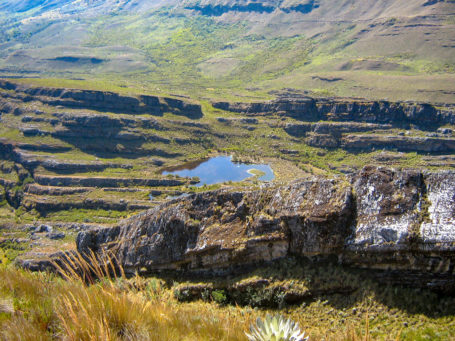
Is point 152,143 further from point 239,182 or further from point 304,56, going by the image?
point 304,56

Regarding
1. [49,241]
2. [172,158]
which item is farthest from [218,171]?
[49,241]

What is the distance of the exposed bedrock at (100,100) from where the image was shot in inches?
3147

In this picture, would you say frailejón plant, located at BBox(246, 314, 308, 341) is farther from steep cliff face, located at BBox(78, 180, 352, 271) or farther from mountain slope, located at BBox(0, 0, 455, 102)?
mountain slope, located at BBox(0, 0, 455, 102)

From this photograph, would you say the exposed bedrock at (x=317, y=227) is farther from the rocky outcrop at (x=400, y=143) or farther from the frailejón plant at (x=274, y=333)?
the rocky outcrop at (x=400, y=143)

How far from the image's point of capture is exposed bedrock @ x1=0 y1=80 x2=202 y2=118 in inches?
3147

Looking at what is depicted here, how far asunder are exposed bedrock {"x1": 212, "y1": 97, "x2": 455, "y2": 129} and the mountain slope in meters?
18.4

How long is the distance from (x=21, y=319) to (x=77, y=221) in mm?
48688

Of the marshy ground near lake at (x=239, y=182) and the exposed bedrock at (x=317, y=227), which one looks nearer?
the marshy ground near lake at (x=239, y=182)

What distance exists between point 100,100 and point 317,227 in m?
81.4

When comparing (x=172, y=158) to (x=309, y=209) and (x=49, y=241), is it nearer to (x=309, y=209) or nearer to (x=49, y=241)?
(x=49, y=241)

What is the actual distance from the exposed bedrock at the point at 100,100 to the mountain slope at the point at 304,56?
36.9m

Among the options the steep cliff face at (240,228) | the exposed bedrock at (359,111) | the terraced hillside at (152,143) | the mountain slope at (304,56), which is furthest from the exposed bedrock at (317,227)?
the mountain slope at (304,56)

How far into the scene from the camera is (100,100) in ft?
267

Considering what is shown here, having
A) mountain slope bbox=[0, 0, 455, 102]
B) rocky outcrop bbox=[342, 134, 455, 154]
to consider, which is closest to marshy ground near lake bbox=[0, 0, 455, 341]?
rocky outcrop bbox=[342, 134, 455, 154]
